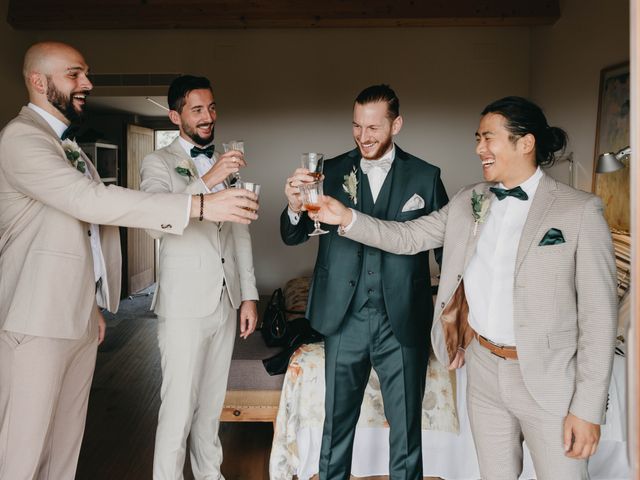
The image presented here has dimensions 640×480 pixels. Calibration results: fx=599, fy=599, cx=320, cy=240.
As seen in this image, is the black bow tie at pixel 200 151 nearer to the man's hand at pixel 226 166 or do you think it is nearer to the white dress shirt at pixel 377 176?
the man's hand at pixel 226 166

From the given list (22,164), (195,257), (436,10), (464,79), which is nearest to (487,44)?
(464,79)

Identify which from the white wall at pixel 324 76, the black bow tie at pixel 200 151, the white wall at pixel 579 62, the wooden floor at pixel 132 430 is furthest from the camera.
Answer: the white wall at pixel 324 76

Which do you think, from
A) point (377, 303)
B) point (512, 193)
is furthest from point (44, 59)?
point (512, 193)

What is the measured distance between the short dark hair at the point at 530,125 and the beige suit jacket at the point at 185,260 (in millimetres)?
1244

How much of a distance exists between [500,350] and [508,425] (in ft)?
0.86

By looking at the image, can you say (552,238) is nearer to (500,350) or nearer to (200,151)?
(500,350)

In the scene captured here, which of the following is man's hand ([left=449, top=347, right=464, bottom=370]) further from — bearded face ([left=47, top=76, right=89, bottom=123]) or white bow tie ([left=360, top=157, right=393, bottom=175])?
bearded face ([left=47, top=76, right=89, bottom=123])

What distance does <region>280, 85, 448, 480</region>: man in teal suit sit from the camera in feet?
8.11

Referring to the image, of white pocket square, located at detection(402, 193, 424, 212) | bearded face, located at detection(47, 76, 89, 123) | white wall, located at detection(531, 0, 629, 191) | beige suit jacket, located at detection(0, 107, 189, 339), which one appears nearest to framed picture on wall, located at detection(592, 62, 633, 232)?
white wall, located at detection(531, 0, 629, 191)

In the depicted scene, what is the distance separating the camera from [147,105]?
800cm

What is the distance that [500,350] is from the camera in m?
1.95

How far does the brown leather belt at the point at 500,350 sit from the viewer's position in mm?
1920

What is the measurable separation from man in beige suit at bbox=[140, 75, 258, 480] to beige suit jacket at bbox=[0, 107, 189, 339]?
27 centimetres

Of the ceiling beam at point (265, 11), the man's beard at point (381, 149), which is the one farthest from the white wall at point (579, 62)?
the man's beard at point (381, 149)
